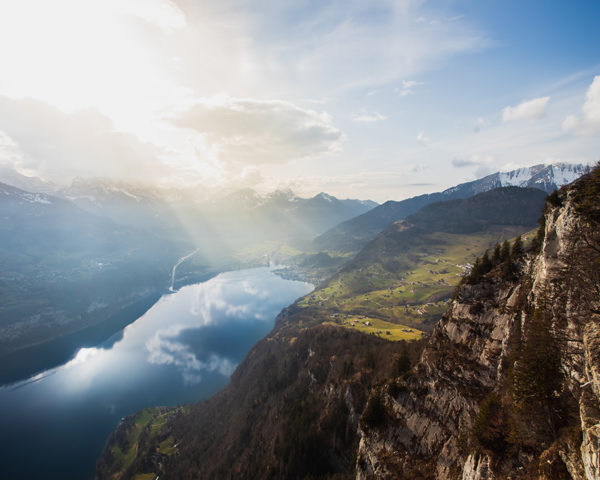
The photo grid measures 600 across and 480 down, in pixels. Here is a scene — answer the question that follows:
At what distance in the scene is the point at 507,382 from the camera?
76.7 feet

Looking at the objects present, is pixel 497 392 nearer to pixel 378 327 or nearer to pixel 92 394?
pixel 378 327

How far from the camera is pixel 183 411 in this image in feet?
401

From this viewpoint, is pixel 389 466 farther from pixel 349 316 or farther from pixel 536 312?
pixel 349 316

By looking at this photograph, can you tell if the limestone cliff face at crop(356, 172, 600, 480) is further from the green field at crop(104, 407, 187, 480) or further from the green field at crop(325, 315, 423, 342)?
the green field at crop(104, 407, 187, 480)

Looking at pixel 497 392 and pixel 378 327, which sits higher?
pixel 497 392

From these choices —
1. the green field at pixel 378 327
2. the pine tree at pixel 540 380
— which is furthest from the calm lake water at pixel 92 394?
the pine tree at pixel 540 380

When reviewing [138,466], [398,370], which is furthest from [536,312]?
[138,466]

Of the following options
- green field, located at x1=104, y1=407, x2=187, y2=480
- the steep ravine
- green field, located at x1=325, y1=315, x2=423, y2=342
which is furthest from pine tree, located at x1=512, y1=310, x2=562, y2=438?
green field, located at x1=104, y1=407, x2=187, y2=480

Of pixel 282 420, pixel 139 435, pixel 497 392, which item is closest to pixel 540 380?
pixel 497 392

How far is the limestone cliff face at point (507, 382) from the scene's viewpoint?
15.5 m

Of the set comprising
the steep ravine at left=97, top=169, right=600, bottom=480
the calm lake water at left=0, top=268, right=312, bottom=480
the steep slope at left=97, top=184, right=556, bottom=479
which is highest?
the steep ravine at left=97, top=169, right=600, bottom=480

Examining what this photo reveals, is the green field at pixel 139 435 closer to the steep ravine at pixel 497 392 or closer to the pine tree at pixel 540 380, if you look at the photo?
the steep ravine at pixel 497 392

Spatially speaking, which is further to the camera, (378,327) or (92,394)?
(378,327)

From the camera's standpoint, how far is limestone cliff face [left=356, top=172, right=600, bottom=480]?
15547 mm
